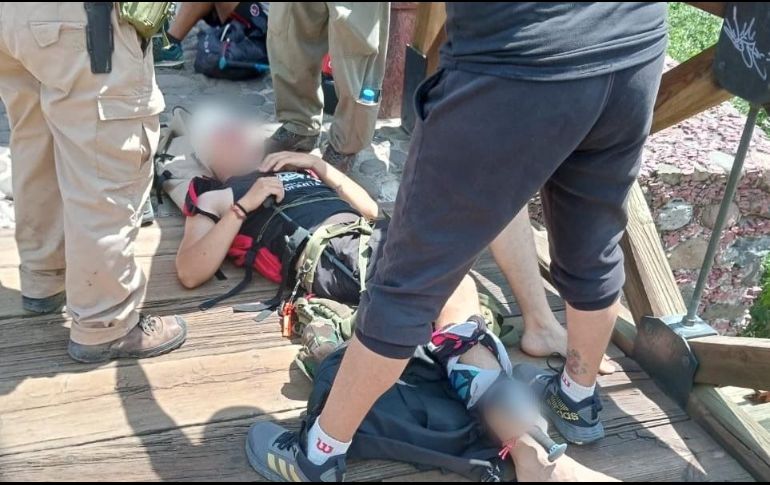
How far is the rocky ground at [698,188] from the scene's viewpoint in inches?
147

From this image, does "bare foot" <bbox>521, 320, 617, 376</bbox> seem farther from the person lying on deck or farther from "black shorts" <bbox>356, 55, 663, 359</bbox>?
"black shorts" <bbox>356, 55, 663, 359</bbox>

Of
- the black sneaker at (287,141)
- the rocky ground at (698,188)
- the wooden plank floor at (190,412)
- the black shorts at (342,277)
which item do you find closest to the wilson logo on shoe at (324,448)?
the wooden plank floor at (190,412)

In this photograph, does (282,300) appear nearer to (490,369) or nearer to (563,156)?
(490,369)

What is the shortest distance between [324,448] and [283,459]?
0.12 metres

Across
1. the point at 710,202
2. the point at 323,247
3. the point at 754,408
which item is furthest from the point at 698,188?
the point at 323,247

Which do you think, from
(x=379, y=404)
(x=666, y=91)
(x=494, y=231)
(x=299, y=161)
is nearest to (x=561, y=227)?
(x=494, y=231)

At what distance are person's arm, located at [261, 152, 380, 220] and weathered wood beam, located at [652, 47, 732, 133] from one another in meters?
1.16

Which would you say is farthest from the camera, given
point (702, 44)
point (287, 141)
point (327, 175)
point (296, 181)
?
point (702, 44)

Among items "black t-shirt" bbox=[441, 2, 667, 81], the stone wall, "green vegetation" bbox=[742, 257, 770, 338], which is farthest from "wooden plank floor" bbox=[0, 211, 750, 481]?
"green vegetation" bbox=[742, 257, 770, 338]

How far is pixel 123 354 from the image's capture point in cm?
237

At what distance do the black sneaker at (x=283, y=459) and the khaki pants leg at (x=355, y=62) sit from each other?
1945mm

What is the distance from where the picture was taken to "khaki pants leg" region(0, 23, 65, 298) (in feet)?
7.26

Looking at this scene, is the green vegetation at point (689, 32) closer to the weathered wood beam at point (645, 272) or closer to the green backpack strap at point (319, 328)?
the weathered wood beam at point (645, 272)

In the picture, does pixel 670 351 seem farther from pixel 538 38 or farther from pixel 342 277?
pixel 538 38
